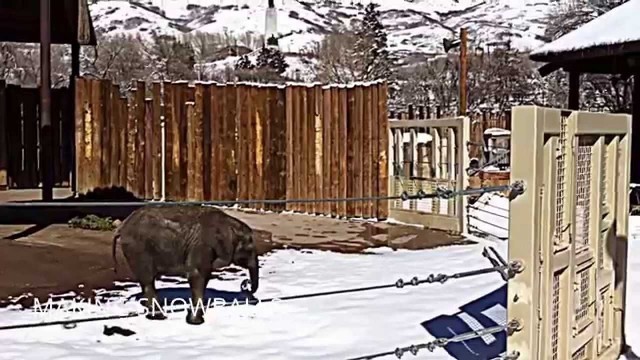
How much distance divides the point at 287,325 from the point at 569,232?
2157 millimetres

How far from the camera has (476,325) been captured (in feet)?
15.9

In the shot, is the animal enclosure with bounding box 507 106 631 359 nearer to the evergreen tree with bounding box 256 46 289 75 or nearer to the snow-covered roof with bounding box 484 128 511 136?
the snow-covered roof with bounding box 484 128 511 136

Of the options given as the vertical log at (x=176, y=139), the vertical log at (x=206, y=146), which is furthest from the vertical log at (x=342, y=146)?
the vertical log at (x=176, y=139)

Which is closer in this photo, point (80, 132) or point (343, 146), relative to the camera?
point (343, 146)

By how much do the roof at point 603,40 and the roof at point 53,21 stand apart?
254 inches

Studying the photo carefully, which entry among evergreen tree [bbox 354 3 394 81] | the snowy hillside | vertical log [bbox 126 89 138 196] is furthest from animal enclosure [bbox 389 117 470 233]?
the snowy hillside

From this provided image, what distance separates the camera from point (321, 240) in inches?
337

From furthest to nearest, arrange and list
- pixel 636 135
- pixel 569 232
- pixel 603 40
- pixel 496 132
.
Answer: pixel 496 132 → pixel 636 135 → pixel 603 40 → pixel 569 232

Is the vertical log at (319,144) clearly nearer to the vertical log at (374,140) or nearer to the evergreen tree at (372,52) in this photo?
the vertical log at (374,140)

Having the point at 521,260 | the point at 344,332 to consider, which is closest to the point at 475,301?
the point at 344,332

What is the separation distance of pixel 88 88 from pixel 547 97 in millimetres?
25262

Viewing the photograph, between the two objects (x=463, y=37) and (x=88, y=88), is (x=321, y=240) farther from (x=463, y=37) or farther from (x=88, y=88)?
(x=463, y=37)

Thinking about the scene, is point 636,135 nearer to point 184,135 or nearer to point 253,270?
point 184,135

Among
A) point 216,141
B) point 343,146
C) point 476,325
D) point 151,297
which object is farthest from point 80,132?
point 476,325
